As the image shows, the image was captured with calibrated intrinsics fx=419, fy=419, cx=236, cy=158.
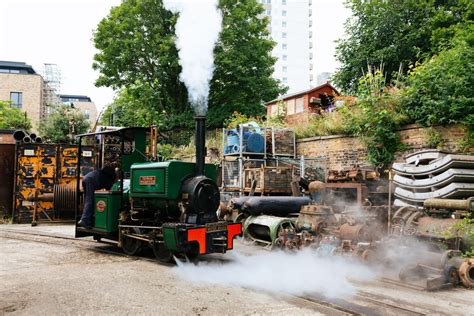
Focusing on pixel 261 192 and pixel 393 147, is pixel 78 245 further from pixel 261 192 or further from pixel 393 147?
pixel 393 147

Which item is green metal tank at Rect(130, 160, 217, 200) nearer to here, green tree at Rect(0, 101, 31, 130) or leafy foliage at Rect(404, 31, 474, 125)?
leafy foliage at Rect(404, 31, 474, 125)

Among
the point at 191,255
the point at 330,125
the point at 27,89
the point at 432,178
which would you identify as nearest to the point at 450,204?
the point at 432,178

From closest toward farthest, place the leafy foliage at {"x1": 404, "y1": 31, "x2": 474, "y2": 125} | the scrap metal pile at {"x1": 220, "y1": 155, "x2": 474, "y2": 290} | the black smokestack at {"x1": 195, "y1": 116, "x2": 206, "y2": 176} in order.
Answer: the scrap metal pile at {"x1": 220, "y1": 155, "x2": 474, "y2": 290} < the black smokestack at {"x1": 195, "y1": 116, "x2": 206, "y2": 176} < the leafy foliage at {"x1": 404, "y1": 31, "x2": 474, "y2": 125}

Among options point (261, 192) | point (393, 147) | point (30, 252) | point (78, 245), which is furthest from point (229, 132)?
point (30, 252)

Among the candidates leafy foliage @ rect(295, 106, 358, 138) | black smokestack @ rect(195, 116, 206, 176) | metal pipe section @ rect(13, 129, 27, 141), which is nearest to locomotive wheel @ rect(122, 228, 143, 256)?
black smokestack @ rect(195, 116, 206, 176)

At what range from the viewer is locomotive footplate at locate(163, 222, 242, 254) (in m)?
6.57

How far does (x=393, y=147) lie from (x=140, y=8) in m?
17.2

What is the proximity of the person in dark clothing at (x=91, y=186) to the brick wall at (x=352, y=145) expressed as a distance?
7.18 metres

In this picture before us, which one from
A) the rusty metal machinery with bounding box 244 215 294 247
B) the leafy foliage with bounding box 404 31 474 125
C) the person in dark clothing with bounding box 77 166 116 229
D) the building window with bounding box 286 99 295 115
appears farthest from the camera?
the building window with bounding box 286 99 295 115

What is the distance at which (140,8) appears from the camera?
2314 cm

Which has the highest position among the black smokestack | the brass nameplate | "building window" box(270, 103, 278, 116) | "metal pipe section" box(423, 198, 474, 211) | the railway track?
"building window" box(270, 103, 278, 116)

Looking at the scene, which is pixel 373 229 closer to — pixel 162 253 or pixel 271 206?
pixel 271 206

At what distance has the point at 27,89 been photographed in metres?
47.7

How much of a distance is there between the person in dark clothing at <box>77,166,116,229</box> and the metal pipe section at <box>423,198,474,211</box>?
20.6 feet
